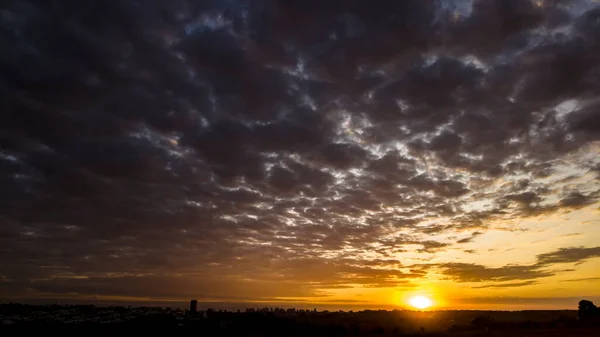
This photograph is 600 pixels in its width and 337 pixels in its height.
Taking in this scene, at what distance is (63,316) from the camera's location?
73.3 meters

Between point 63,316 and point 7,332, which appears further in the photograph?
point 63,316

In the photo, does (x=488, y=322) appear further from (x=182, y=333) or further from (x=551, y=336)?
(x=182, y=333)

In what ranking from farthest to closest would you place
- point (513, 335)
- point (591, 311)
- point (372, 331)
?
point (591, 311)
point (372, 331)
point (513, 335)

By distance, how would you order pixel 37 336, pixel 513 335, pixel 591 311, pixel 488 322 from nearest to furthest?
pixel 37 336 < pixel 513 335 < pixel 488 322 < pixel 591 311

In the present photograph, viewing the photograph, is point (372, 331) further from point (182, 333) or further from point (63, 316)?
point (63, 316)

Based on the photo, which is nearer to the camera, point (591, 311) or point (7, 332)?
point (7, 332)

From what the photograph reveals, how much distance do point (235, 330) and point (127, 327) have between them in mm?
14893

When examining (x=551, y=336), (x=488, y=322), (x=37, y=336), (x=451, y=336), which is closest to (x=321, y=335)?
(x=451, y=336)

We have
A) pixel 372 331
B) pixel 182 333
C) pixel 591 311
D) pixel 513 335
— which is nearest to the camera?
pixel 182 333

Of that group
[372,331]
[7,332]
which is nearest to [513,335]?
[372,331]

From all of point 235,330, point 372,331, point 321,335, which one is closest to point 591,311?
point 372,331

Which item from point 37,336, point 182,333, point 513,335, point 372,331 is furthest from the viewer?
point 372,331

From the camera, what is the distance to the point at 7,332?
5353 cm

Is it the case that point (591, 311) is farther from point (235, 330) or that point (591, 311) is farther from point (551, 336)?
point (235, 330)
